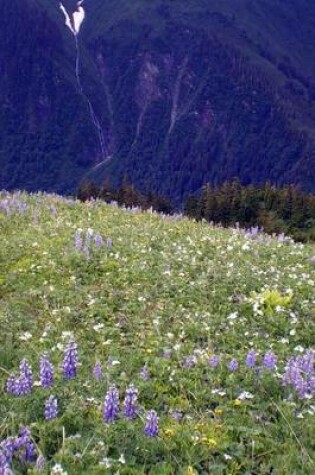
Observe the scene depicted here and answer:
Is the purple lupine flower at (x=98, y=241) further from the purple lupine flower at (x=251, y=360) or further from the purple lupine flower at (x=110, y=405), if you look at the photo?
the purple lupine flower at (x=110, y=405)

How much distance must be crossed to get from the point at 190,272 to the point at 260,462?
552cm

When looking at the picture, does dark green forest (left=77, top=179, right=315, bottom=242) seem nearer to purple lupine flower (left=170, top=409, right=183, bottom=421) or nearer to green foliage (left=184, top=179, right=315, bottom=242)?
green foliage (left=184, top=179, right=315, bottom=242)

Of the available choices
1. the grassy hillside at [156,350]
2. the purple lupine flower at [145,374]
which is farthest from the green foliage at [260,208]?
the purple lupine flower at [145,374]

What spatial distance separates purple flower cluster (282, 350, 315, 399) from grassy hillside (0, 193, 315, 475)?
13 mm

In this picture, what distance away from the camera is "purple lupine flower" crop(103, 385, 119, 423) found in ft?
17.1

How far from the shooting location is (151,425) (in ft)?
17.1

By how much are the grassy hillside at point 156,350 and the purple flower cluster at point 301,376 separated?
0.01 m

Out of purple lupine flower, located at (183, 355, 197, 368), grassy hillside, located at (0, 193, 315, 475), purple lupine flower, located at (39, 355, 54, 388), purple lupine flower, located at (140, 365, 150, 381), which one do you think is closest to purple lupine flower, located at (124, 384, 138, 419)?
grassy hillside, located at (0, 193, 315, 475)

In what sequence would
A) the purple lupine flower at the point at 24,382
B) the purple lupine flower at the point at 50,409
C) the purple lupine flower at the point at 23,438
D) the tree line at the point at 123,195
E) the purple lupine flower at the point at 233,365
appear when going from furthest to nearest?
the tree line at the point at 123,195
the purple lupine flower at the point at 233,365
the purple lupine flower at the point at 24,382
the purple lupine flower at the point at 50,409
the purple lupine flower at the point at 23,438

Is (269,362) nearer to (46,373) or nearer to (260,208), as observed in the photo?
(46,373)

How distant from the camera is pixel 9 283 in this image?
1023 centimetres

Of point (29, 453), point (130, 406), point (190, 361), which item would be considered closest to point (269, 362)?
point (190, 361)

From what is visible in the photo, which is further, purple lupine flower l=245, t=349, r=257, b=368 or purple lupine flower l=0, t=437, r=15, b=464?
purple lupine flower l=245, t=349, r=257, b=368

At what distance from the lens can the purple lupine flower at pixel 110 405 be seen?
5227 millimetres
